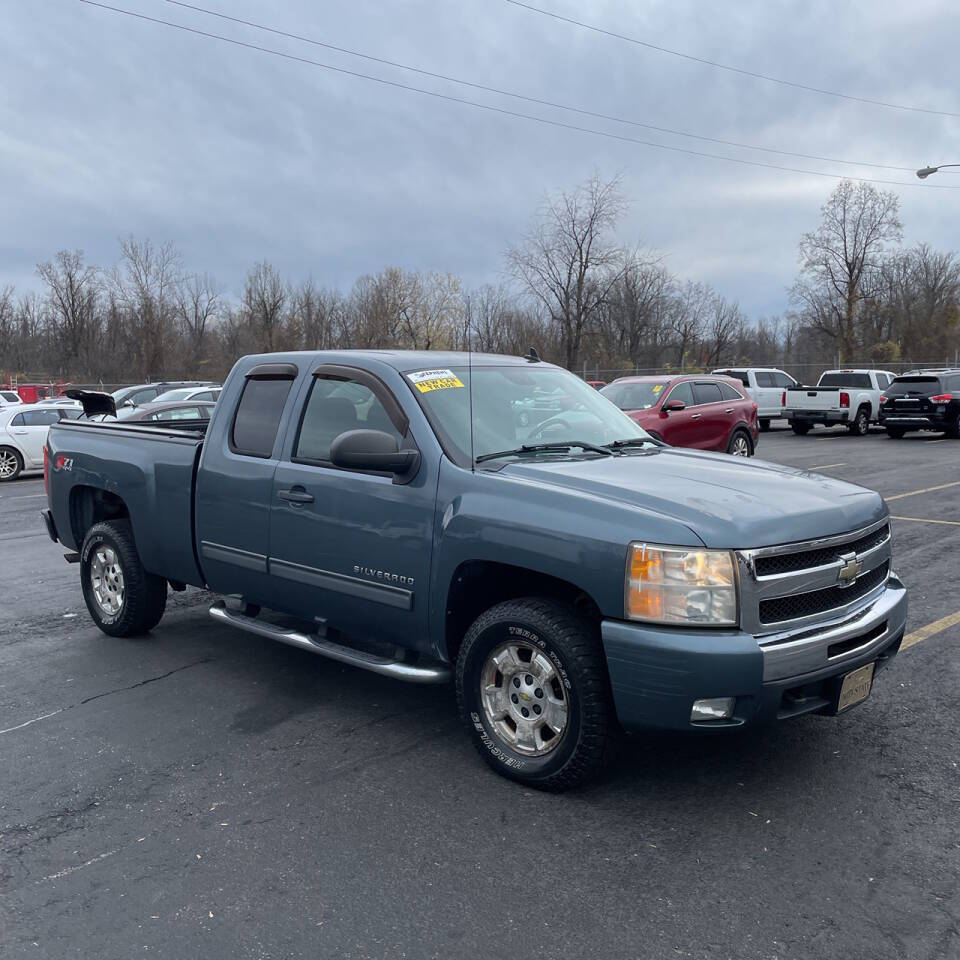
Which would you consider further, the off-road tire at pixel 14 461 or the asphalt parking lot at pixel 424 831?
the off-road tire at pixel 14 461

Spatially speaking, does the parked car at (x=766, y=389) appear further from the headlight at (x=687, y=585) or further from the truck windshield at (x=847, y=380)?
the headlight at (x=687, y=585)

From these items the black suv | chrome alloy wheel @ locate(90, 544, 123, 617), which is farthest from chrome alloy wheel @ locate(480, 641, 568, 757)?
the black suv

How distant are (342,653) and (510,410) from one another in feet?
4.92

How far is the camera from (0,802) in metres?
3.79

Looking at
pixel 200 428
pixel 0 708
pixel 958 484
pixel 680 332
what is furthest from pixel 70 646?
pixel 680 332

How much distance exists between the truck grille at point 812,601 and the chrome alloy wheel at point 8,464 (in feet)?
56.5

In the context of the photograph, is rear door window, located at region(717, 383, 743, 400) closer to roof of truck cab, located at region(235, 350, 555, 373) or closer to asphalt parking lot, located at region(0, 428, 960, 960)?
asphalt parking lot, located at region(0, 428, 960, 960)

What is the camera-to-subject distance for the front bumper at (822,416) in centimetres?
2591

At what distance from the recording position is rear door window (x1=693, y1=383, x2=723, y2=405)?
15.9 m

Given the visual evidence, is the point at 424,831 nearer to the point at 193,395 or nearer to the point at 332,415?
the point at 332,415

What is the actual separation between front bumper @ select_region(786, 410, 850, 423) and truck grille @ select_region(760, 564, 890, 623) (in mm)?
23557

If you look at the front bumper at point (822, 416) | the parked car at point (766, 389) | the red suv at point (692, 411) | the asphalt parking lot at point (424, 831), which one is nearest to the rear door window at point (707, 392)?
the red suv at point (692, 411)

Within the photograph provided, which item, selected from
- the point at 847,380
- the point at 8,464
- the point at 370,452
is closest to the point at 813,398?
the point at 847,380

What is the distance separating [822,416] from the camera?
85.6ft
